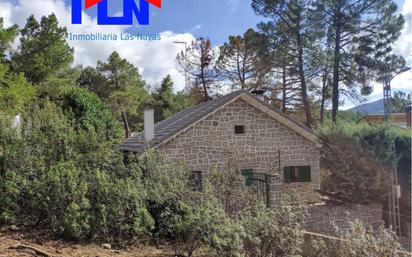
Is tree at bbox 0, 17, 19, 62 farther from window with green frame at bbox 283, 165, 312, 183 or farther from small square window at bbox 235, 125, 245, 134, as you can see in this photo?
window with green frame at bbox 283, 165, 312, 183

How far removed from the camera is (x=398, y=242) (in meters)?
3.30

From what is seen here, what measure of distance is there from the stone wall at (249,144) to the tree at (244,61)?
4.68 metres

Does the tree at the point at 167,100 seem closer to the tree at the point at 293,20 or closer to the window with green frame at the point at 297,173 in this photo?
the tree at the point at 293,20

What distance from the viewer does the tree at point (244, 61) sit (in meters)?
14.5

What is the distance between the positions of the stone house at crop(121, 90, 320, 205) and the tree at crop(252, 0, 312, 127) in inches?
127

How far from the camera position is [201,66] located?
16.8m

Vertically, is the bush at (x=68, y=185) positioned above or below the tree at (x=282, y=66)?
below

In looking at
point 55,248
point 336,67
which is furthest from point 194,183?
point 336,67

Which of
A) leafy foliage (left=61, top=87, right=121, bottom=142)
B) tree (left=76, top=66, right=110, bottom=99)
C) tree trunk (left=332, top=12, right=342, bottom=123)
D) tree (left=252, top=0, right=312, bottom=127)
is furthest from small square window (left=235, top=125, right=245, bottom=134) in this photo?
tree (left=76, top=66, right=110, bottom=99)

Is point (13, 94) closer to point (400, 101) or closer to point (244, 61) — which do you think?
point (400, 101)

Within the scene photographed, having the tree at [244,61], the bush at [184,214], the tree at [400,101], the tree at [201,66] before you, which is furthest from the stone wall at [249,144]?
the tree at [201,66]

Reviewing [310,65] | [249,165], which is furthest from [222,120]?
[310,65]

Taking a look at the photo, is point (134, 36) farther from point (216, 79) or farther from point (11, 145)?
point (216, 79)

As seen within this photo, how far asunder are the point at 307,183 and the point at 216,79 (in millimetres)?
7878
